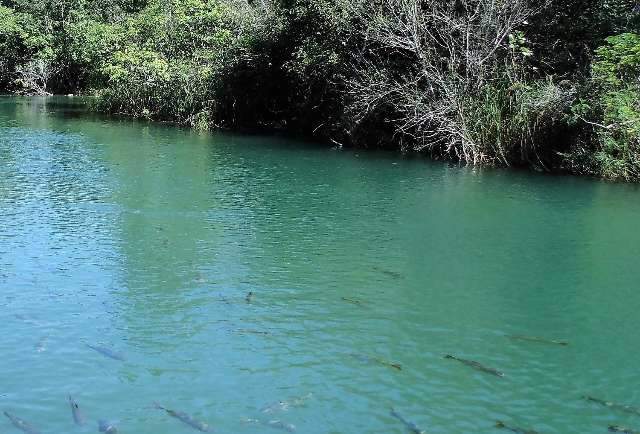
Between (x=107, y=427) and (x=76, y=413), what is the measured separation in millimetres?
391

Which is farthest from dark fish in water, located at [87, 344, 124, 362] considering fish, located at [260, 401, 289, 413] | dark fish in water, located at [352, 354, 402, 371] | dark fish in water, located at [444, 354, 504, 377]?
dark fish in water, located at [444, 354, 504, 377]

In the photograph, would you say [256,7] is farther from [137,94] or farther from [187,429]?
[187,429]

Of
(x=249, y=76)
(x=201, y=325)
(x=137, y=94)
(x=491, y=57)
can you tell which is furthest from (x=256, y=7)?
(x=201, y=325)

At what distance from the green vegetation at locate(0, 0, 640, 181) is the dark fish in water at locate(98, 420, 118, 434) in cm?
1389

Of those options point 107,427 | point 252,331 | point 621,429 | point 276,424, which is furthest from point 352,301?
point 107,427

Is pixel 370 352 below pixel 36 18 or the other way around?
below

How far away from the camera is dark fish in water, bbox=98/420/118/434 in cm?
577

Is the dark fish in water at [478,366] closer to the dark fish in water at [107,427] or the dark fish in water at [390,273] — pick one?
the dark fish in water at [390,273]

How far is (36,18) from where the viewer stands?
46281 mm

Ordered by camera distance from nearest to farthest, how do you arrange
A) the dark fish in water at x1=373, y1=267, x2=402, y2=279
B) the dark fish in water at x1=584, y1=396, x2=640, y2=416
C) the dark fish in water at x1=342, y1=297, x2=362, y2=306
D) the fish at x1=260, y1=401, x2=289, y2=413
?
the fish at x1=260, y1=401, x2=289, y2=413, the dark fish in water at x1=584, y1=396, x2=640, y2=416, the dark fish in water at x1=342, y1=297, x2=362, y2=306, the dark fish in water at x1=373, y1=267, x2=402, y2=279

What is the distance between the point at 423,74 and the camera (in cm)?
1998

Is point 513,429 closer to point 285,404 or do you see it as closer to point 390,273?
point 285,404

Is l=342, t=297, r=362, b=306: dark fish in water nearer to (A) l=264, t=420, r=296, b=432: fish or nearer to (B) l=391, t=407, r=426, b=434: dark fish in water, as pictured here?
(B) l=391, t=407, r=426, b=434: dark fish in water

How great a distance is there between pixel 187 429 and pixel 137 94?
2731 cm
